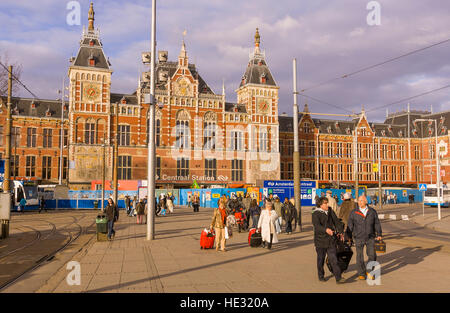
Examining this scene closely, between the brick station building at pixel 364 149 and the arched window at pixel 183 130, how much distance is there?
707 inches

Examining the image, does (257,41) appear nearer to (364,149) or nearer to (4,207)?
(364,149)

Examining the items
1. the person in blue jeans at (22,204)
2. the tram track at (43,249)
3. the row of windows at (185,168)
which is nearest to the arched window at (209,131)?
the row of windows at (185,168)

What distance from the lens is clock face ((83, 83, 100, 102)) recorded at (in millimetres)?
51256

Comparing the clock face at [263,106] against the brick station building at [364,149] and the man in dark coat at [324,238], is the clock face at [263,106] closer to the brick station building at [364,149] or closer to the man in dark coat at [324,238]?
the brick station building at [364,149]

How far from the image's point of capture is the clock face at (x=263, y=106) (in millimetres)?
60594

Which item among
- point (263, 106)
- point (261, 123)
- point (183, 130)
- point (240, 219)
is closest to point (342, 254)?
point (240, 219)

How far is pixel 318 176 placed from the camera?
69125 millimetres

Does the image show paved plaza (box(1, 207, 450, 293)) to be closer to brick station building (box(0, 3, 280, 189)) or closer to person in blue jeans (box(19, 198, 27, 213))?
person in blue jeans (box(19, 198, 27, 213))

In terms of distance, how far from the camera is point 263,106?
200ft

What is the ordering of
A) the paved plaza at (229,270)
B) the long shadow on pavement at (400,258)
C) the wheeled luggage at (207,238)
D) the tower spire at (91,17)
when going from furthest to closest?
the tower spire at (91,17) → the wheeled luggage at (207,238) → the long shadow on pavement at (400,258) → the paved plaza at (229,270)

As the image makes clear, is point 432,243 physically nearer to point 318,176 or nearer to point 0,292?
point 0,292

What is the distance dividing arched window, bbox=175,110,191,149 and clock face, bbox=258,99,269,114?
1049 cm

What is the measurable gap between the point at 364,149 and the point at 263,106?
77.5 ft
